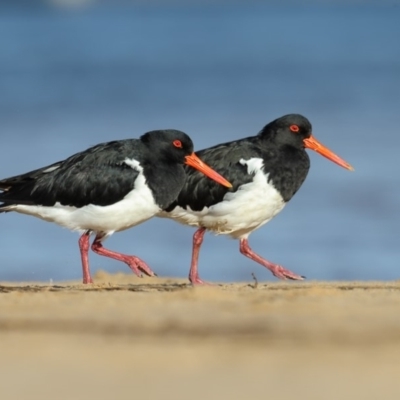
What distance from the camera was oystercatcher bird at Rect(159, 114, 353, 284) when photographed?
36.7ft

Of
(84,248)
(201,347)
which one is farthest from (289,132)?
(201,347)

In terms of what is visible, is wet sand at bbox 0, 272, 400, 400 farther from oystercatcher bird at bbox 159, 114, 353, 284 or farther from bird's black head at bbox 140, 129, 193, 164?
oystercatcher bird at bbox 159, 114, 353, 284

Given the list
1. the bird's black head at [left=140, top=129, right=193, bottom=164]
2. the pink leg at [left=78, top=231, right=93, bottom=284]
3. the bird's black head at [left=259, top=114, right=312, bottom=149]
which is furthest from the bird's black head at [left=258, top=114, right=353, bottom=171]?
the pink leg at [left=78, top=231, right=93, bottom=284]

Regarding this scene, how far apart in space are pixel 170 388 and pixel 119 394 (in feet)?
0.76

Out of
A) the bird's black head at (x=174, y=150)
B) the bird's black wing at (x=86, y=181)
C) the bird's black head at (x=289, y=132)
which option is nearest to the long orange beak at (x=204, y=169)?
the bird's black head at (x=174, y=150)

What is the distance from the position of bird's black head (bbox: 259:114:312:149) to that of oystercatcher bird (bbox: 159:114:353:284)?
64 mm

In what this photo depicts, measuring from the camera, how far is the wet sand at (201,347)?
19.5 feet

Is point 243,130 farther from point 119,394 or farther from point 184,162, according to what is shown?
point 119,394

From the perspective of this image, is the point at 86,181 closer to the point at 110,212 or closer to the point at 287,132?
the point at 110,212

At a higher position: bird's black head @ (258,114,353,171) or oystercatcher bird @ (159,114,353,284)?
bird's black head @ (258,114,353,171)

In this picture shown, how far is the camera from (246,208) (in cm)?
1114

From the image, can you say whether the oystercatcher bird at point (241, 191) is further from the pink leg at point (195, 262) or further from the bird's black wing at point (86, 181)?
the bird's black wing at point (86, 181)

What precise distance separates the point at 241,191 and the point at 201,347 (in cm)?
459

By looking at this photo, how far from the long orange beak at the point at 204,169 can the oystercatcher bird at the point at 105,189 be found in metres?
0.19
